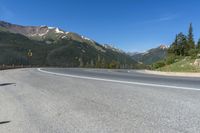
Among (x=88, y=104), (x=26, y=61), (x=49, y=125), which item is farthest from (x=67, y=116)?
(x=26, y=61)

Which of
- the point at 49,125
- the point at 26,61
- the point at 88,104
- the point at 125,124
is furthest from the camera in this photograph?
the point at 26,61

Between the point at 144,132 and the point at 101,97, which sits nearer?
the point at 144,132

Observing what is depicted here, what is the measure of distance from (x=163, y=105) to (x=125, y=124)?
168 centimetres

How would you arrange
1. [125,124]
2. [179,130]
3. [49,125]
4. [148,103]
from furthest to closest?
[148,103] < [49,125] < [125,124] < [179,130]

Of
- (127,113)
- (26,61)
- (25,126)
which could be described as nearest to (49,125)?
(25,126)

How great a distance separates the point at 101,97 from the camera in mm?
8766

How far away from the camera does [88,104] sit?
7871mm

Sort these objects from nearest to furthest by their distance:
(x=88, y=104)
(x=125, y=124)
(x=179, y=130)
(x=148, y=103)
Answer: (x=179, y=130) → (x=125, y=124) → (x=148, y=103) → (x=88, y=104)

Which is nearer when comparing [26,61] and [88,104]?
[88,104]

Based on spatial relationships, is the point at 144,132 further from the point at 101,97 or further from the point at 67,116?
the point at 101,97

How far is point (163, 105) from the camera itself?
679 cm

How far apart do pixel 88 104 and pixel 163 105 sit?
82.0 inches

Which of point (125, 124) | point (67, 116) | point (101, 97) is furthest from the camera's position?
point (101, 97)

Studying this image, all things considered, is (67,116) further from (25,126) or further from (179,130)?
(179,130)
